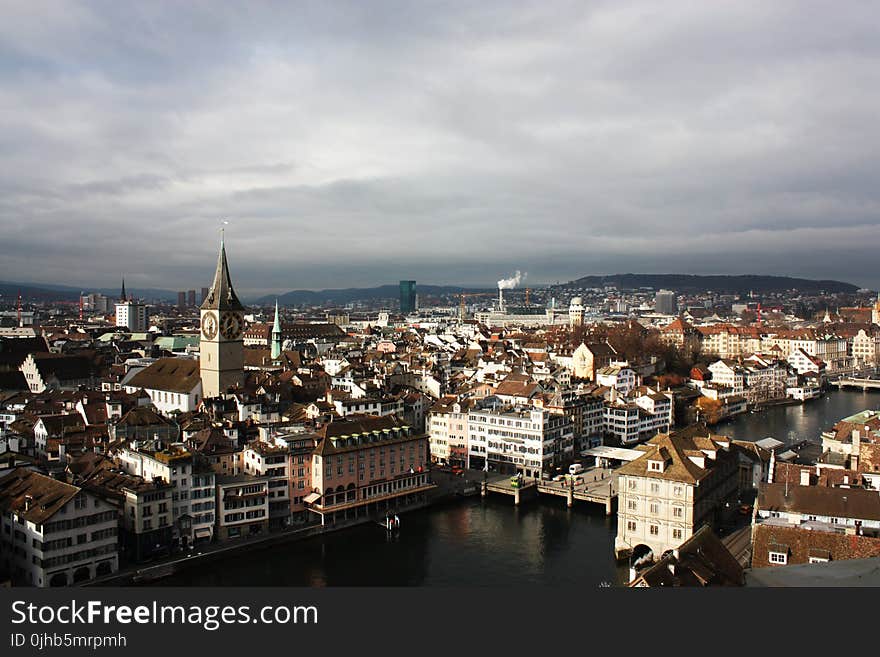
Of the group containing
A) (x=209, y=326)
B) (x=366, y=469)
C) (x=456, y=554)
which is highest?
(x=209, y=326)

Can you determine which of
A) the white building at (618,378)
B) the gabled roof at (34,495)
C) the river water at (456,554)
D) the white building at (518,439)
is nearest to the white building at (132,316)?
the white building at (618,378)

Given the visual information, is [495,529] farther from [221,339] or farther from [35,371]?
[35,371]

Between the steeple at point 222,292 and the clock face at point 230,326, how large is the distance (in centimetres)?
48

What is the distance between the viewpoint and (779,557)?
1595cm

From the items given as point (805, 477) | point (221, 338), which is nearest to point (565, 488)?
point (805, 477)

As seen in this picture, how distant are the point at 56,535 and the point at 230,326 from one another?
2291cm

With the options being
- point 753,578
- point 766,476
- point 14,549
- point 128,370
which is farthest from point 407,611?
point 128,370

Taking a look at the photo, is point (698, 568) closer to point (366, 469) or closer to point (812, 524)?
point (812, 524)

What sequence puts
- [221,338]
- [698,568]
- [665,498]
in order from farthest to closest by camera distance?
1. [221,338]
2. [665,498]
3. [698,568]

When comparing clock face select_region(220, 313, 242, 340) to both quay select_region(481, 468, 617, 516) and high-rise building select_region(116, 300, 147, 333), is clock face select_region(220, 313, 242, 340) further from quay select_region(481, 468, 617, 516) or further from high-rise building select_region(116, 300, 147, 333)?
high-rise building select_region(116, 300, 147, 333)

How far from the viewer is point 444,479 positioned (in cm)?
3247

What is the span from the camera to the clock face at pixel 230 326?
41.0 metres

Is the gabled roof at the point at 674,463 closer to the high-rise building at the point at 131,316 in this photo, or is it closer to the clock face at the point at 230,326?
the clock face at the point at 230,326

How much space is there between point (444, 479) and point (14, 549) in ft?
56.4
